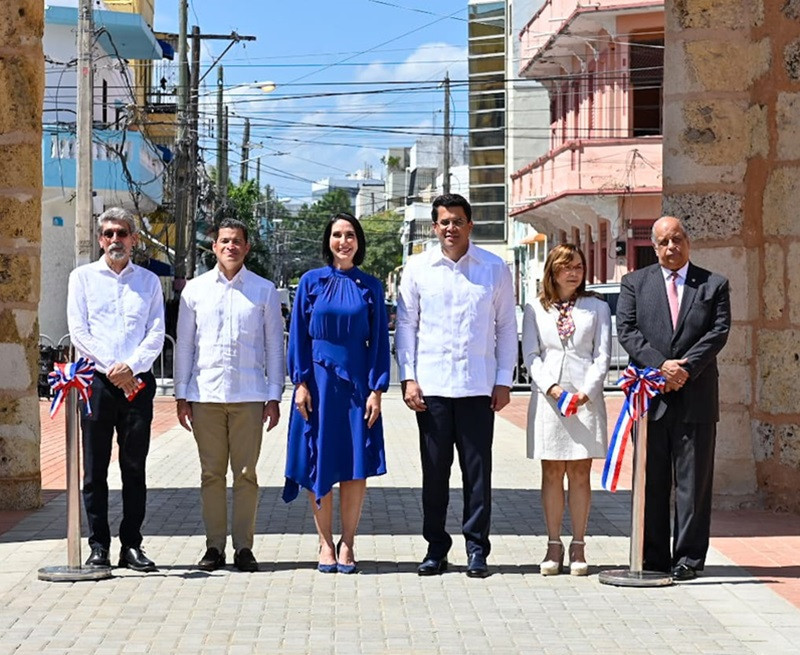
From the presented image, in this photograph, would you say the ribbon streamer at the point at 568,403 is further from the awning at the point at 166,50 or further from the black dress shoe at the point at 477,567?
the awning at the point at 166,50

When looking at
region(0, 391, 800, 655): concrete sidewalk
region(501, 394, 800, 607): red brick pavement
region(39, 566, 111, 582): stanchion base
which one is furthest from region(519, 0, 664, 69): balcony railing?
region(39, 566, 111, 582): stanchion base

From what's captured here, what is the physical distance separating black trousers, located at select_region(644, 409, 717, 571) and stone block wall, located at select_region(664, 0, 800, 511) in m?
2.88

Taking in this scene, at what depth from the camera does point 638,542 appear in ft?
29.6

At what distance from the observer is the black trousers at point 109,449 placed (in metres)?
9.15

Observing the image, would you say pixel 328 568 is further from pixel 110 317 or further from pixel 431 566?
pixel 110 317

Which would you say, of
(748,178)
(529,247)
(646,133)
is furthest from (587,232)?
(748,178)

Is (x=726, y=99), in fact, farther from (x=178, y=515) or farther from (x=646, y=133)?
(x=646, y=133)

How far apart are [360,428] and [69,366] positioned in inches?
65.9

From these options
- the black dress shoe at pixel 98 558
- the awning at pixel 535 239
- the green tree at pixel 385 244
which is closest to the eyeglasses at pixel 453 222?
the black dress shoe at pixel 98 558

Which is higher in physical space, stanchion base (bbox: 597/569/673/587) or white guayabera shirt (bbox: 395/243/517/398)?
white guayabera shirt (bbox: 395/243/517/398)

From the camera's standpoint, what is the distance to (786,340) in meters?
11.8

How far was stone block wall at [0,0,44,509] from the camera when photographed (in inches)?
458

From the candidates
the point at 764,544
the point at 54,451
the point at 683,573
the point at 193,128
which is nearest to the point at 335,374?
the point at 683,573

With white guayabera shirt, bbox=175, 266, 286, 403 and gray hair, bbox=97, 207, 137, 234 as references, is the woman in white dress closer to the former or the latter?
white guayabera shirt, bbox=175, 266, 286, 403
